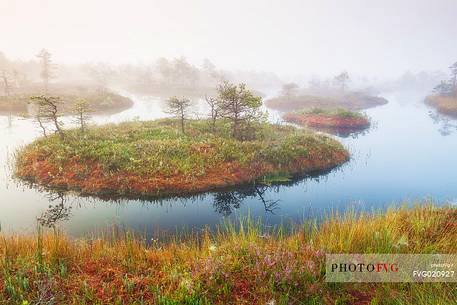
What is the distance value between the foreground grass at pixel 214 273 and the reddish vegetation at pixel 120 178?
794cm

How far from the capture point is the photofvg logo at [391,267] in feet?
22.6

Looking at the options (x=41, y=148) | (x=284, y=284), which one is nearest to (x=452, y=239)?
(x=284, y=284)

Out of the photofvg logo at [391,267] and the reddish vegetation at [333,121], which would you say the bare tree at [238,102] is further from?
the photofvg logo at [391,267]

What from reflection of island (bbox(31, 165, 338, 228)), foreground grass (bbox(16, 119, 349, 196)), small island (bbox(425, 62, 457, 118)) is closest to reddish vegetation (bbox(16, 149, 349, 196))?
foreground grass (bbox(16, 119, 349, 196))

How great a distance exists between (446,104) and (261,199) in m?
60.5

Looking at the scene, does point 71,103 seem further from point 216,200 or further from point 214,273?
point 214,273

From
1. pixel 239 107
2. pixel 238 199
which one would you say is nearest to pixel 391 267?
pixel 238 199

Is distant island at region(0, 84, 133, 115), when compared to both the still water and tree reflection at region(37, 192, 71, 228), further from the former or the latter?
tree reflection at region(37, 192, 71, 228)

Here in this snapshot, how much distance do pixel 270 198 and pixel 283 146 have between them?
6275 millimetres

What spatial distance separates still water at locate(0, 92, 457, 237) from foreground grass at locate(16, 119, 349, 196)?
968 mm

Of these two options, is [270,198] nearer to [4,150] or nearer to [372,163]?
[372,163]

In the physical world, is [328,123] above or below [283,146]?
above

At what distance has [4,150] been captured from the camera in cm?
2373

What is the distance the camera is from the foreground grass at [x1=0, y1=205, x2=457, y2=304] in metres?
6.46
